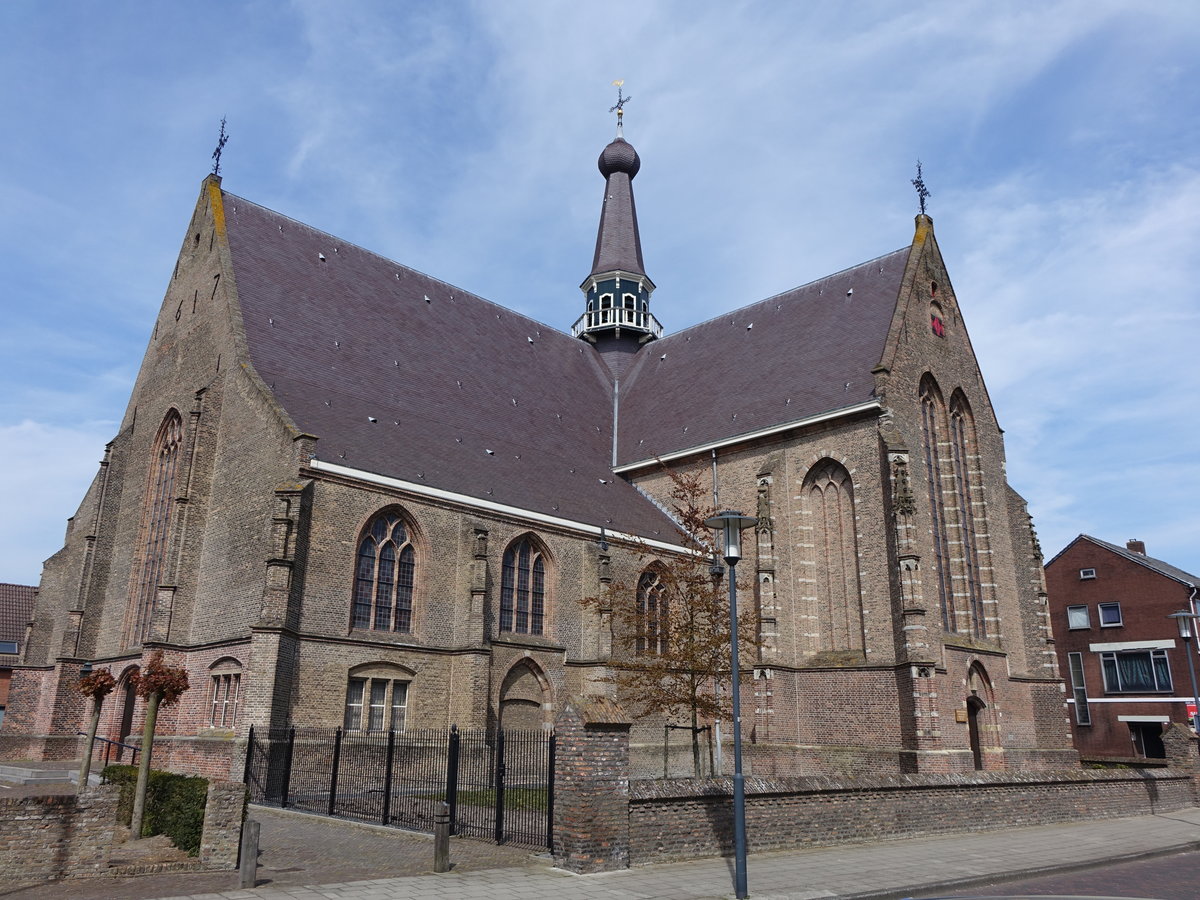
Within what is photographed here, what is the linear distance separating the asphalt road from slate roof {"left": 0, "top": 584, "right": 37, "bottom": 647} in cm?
4267

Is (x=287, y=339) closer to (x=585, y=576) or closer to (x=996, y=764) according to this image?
(x=585, y=576)

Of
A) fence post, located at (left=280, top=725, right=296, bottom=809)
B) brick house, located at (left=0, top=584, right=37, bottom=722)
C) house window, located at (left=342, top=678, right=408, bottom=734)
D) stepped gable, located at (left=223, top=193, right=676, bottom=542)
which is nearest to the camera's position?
fence post, located at (left=280, top=725, right=296, bottom=809)

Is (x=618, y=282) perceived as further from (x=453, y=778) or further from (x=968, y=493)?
(x=453, y=778)

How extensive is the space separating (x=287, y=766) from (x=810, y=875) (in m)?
10.7

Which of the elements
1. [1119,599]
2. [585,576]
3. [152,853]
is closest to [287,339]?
[585,576]

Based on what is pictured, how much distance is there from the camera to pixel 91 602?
25.6 metres

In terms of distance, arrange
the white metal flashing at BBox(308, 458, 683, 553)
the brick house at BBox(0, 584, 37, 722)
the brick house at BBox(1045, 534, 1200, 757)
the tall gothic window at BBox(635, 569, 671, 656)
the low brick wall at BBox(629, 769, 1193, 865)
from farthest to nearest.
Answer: the brick house at BBox(0, 584, 37, 722)
the brick house at BBox(1045, 534, 1200, 757)
the tall gothic window at BBox(635, 569, 671, 656)
the white metal flashing at BBox(308, 458, 683, 553)
the low brick wall at BBox(629, 769, 1193, 865)

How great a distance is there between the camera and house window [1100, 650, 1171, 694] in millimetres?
38125

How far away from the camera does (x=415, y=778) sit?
1786 cm

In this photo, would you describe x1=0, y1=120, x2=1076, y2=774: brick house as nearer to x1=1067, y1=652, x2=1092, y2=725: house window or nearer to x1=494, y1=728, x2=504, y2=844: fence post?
x1=494, y1=728, x2=504, y2=844: fence post

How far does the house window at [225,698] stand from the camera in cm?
2019

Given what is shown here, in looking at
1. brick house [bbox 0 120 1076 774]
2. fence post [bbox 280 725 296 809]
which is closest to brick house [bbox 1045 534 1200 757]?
brick house [bbox 0 120 1076 774]

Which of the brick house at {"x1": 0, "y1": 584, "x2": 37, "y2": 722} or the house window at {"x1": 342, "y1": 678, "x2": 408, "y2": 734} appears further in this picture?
the brick house at {"x1": 0, "y1": 584, "x2": 37, "y2": 722}

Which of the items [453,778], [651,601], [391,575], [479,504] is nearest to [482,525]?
[479,504]
